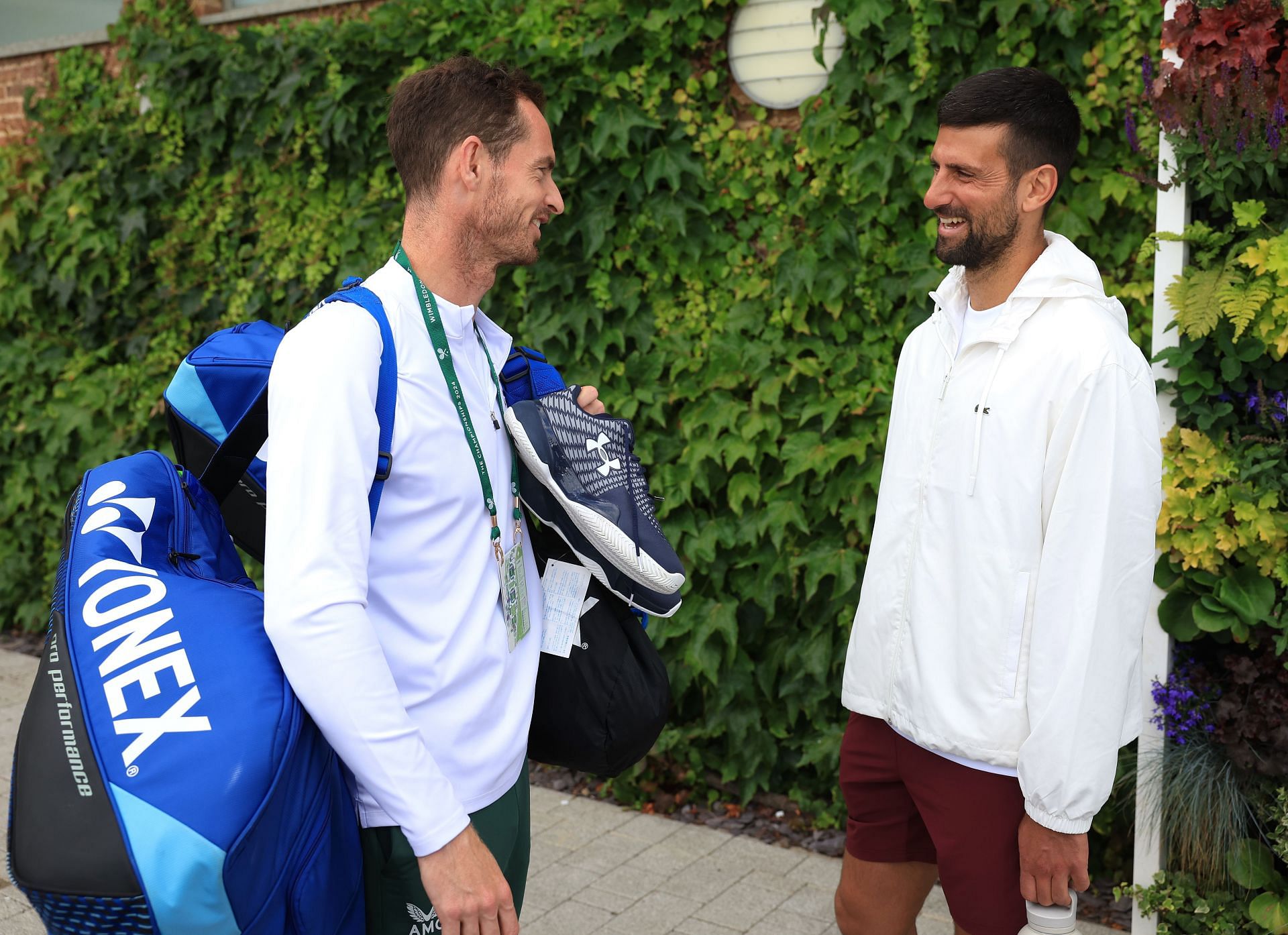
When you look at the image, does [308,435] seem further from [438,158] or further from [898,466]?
[898,466]

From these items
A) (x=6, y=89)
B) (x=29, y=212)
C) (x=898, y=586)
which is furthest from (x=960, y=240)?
(x=6, y=89)

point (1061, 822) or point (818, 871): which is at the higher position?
point (1061, 822)

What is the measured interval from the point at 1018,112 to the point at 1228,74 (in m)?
1.06

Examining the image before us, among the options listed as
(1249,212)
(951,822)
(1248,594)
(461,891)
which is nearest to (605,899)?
(951,822)

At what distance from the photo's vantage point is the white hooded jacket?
1938mm

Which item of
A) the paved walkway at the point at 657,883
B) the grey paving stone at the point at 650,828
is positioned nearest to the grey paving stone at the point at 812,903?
the paved walkway at the point at 657,883

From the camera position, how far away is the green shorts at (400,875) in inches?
67.5

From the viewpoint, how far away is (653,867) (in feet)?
12.8

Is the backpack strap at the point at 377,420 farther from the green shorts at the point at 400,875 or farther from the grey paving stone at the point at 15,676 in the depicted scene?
the grey paving stone at the point at 15,676

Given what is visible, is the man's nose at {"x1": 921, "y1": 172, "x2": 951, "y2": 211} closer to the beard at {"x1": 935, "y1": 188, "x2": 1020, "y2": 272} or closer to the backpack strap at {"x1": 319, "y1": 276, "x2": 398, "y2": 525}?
the beard at {"x1": 935, "y1": 188, "x2": 1020, "y2": 272}

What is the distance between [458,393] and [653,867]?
260 cm

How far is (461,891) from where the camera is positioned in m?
1.52

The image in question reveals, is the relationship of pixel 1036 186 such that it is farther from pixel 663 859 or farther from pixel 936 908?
pixel 663 859

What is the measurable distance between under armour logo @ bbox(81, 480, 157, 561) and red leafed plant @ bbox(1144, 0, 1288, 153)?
273cm
